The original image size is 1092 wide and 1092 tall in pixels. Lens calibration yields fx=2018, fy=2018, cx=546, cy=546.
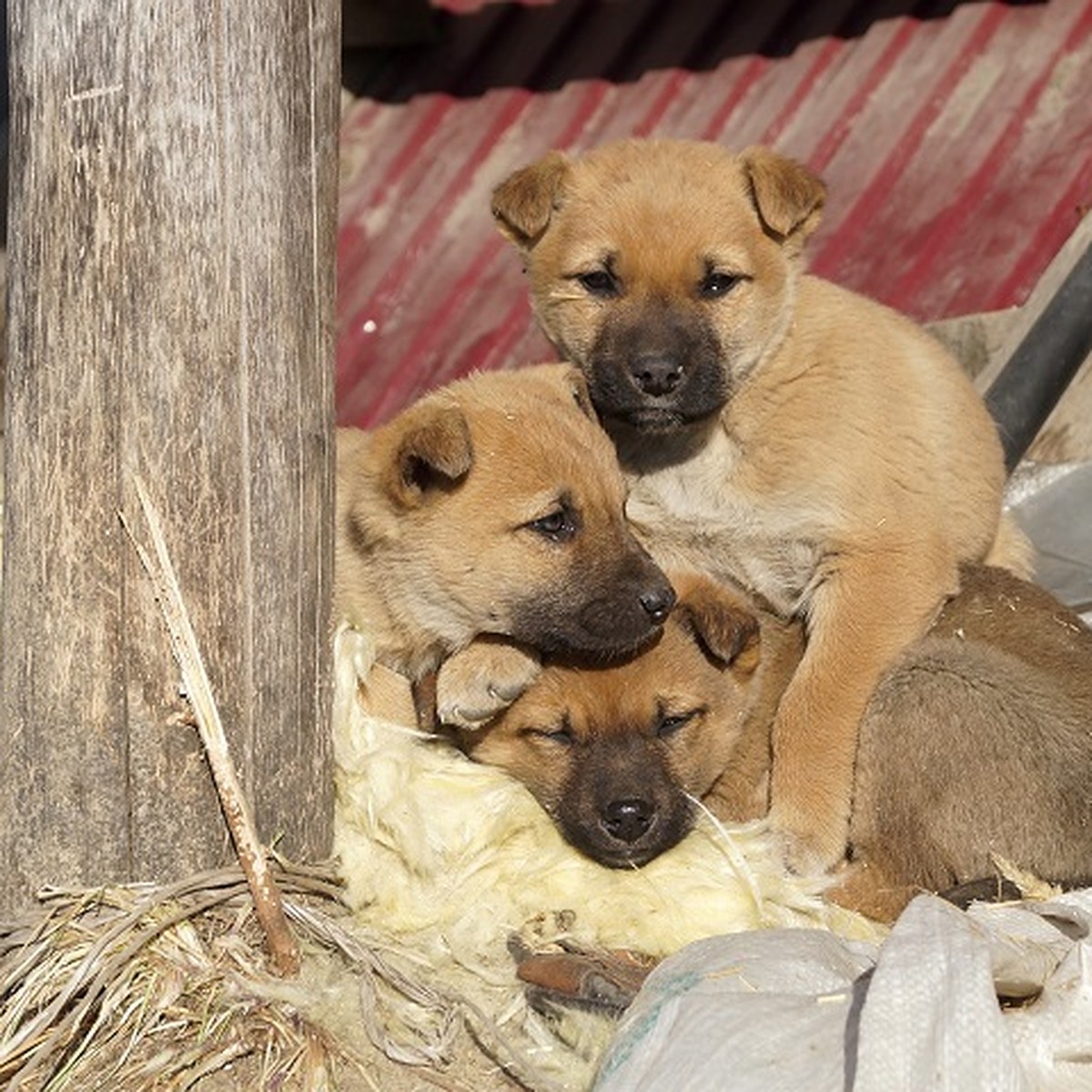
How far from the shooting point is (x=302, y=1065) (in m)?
4.49

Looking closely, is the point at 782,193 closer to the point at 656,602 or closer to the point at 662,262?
the point at 662,262

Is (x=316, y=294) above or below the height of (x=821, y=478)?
above

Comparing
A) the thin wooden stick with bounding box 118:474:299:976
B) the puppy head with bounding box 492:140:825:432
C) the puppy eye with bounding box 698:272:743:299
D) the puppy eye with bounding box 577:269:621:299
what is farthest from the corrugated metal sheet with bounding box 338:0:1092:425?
the thin wooden stick with bounding box 118:474:299:976

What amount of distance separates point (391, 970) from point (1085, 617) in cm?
339

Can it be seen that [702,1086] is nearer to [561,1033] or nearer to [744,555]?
[561,1033]

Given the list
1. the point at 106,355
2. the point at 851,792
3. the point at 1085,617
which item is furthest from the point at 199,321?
the point at 1085,617

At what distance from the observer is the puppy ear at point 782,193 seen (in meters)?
6.29

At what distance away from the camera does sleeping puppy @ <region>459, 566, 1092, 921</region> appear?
5441 millimetres

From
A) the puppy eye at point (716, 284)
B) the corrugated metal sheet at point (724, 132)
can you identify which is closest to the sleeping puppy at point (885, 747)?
the puppy eye at point (716, 284)

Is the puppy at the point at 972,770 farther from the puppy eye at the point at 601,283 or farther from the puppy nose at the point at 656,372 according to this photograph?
the puppy eye at the point at 601,283

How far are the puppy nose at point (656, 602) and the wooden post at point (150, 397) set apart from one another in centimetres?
110

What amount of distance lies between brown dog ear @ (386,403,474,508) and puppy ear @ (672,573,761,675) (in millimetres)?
826

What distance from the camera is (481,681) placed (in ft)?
18.6

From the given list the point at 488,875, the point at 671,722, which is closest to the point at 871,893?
the point at 671,722
